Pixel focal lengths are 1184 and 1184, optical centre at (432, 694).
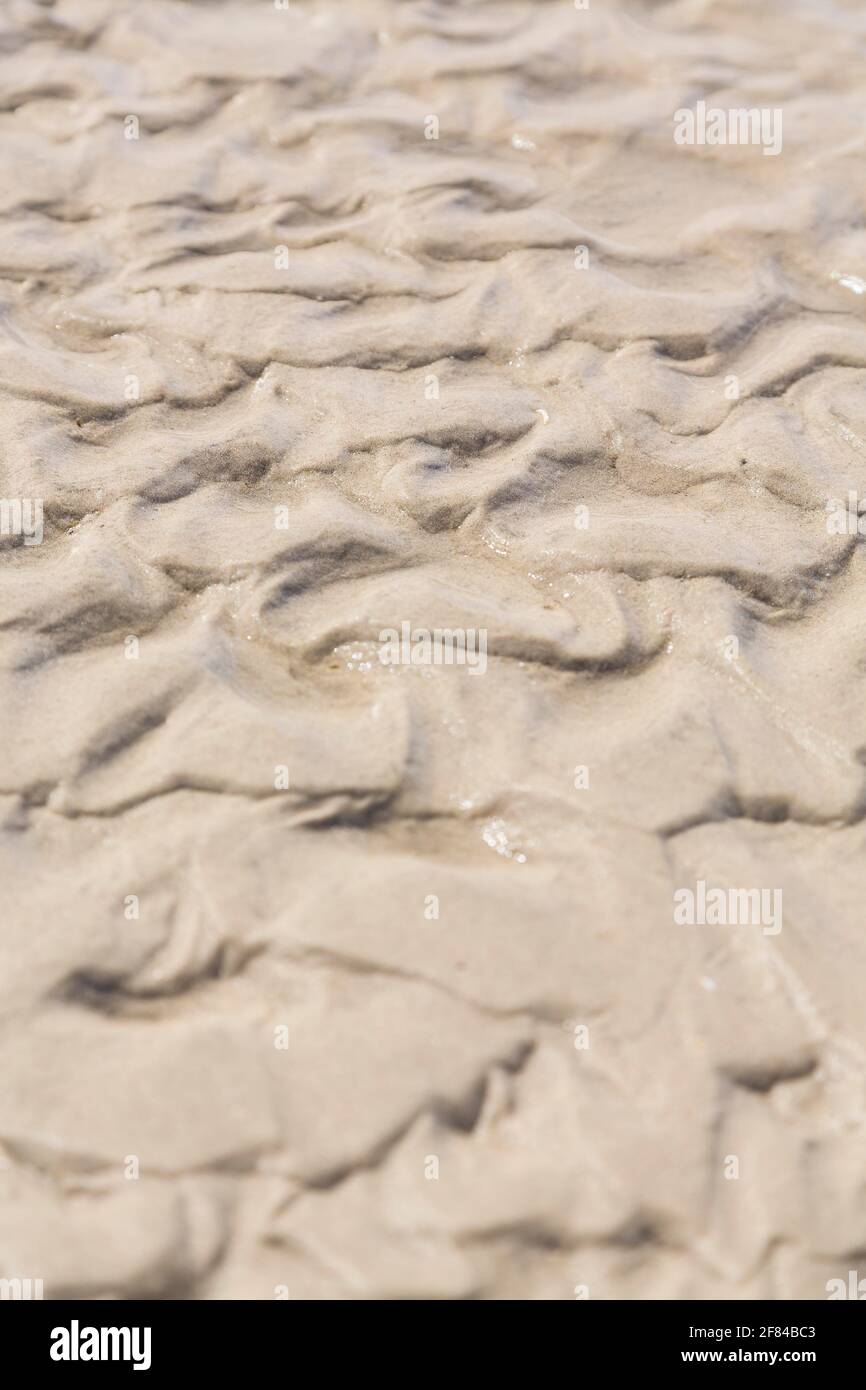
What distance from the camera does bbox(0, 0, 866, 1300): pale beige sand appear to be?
149cm

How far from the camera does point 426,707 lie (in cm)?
195

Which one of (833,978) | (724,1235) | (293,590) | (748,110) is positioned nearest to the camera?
(724,1235)

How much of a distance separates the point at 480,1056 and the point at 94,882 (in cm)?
61

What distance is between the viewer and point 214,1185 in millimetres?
1479

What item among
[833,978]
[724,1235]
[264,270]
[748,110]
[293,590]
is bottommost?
[724,1235]

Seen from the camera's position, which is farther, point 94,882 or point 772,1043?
point 94,882

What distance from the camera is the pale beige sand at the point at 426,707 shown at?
1.49m

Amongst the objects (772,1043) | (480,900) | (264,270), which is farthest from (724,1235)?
(264,270)

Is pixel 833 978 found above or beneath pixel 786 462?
beneath

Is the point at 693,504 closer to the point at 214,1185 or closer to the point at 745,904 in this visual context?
the point at 745,904

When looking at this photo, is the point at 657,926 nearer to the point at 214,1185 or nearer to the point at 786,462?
the point at 214,1185

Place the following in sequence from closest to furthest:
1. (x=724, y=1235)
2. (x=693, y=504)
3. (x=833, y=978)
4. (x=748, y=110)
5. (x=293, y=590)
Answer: (x=724, y=1235), (x=833, y=978), (x=293, y=590), (x=693, y=504), (x=748, y=110)

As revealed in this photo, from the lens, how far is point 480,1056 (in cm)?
158

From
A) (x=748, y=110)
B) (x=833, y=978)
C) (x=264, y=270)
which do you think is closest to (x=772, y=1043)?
(x=833, y=978)
